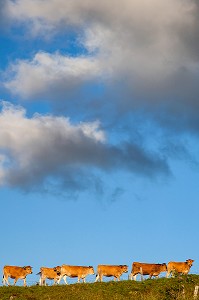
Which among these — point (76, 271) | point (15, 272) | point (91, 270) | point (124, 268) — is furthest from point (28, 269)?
point (124, 268)

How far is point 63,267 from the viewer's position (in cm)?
5275

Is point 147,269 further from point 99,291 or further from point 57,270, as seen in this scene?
point 99,291

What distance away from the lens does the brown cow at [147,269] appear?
5232 cm

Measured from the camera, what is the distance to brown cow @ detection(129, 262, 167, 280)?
5232 centimetres

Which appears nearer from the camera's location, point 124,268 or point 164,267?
point 164,267

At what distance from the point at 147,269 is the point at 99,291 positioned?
47.7ft

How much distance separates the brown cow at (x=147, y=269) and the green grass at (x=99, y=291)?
1005 centimetres

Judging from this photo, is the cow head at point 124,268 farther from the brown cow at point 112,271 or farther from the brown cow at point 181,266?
the brown cow at point 181,266

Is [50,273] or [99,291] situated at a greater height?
[50,273]

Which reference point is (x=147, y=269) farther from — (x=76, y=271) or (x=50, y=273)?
(x=50, y=273)

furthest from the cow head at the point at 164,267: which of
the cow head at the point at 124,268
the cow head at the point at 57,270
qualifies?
the cow head at the point at 57,270

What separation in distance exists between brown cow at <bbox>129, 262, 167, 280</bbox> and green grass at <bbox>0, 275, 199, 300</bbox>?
10054mm

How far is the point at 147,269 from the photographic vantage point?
52469mm

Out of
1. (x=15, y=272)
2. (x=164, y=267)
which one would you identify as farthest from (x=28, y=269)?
(x=164, y=267)
